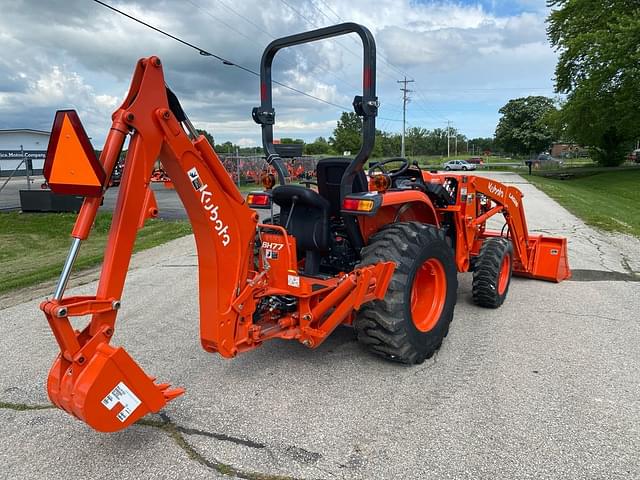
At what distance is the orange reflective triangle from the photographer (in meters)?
2.56

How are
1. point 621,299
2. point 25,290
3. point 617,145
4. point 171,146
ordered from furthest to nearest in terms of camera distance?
point 617,145, point 25,290, point 621,299, point 171,146

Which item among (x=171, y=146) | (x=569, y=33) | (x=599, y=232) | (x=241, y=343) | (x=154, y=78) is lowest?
(x=599, y=232)

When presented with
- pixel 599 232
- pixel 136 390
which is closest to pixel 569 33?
pixel 599 232

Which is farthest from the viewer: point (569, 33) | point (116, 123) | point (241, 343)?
point (569, 33)

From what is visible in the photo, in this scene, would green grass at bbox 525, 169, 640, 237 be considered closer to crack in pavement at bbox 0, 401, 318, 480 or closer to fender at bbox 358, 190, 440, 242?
fender at bbox 358, 190, 440, 242

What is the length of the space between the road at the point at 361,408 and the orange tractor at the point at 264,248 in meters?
0.38

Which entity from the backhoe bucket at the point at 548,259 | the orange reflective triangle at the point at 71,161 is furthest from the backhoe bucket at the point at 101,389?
the backhoe bucket at the point at 548,259

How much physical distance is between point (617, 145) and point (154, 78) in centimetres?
4934

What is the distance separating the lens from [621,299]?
6031 mm

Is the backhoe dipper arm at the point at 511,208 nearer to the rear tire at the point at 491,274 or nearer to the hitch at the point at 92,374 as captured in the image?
the rear tire at the point at 491,274

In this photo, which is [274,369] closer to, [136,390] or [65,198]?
[136,390]

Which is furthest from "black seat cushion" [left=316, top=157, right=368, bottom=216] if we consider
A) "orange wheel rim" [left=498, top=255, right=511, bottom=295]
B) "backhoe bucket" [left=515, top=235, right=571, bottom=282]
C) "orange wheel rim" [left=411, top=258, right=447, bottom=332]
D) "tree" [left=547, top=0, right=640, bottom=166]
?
"tree" [left=547, top=0, right=640, bottom=166]

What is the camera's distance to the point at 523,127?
61281 mm

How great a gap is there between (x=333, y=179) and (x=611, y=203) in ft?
60.4
